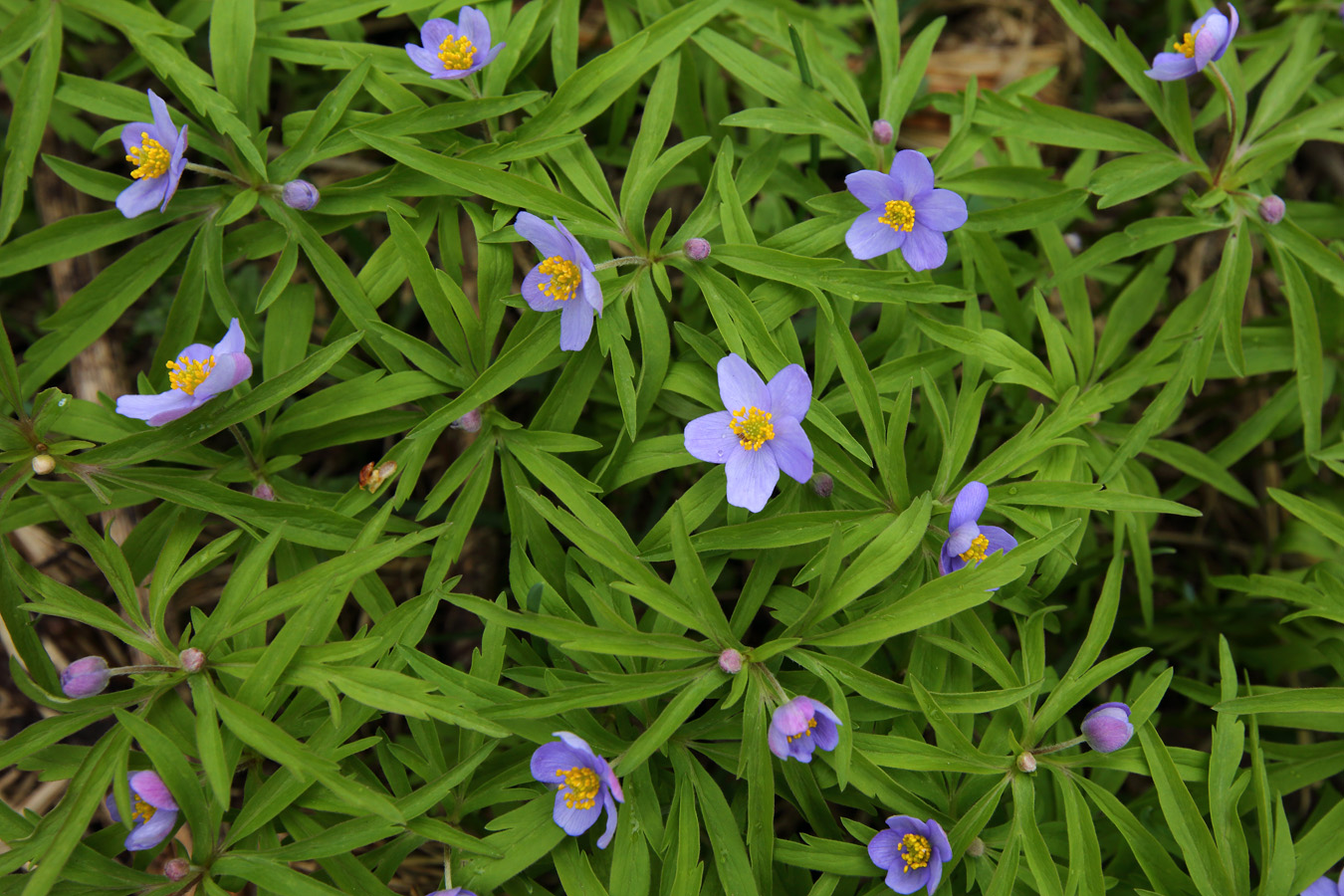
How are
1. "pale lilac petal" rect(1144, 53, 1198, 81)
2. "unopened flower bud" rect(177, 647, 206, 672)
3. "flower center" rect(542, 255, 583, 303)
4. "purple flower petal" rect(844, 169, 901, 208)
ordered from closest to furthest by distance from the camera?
"unopened flower bud" rect(177, 647, 206, 672), "flower center" rect(542, 255, 583, 303), "purple flower petal" rect(844, 169, 901, 208), "pale lilac petal" rect(1144, 53, 1198, 81)

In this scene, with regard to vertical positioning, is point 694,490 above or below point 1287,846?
above

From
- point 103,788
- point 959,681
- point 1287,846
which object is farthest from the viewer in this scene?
point 959,681

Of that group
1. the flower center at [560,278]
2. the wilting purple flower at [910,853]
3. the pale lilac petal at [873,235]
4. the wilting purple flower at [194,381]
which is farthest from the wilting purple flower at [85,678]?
the pale lilac petal at [873,235]

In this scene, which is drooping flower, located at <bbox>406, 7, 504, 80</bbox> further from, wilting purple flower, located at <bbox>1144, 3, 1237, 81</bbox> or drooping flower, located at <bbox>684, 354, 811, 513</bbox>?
wilting purple flower, located at <bbox>1144, 3, 1237, 81</bbox>

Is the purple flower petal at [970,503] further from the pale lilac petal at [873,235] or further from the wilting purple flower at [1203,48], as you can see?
the wilting purple flower at [1203,48]

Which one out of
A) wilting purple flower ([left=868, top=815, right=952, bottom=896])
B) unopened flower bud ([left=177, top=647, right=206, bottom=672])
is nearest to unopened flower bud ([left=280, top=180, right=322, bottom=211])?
unopened flower bud ([left=177, top=647, right=206, bottom=672])

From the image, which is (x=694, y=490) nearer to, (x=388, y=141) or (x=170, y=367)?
(x=388, y=141)

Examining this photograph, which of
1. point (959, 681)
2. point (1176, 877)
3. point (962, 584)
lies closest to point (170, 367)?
point (962, 584)
